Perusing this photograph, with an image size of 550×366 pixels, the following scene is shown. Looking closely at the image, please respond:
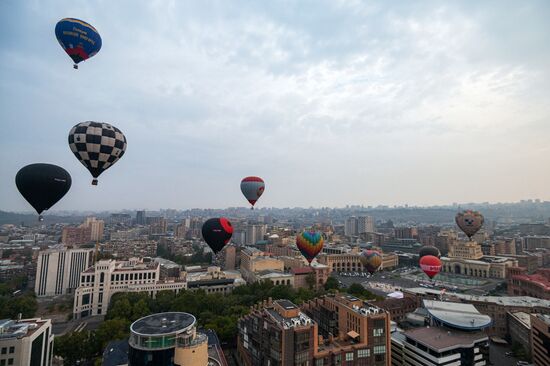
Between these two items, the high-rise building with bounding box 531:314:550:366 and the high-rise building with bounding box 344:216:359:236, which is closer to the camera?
the high-rise building with bounding box 531:314:550:366

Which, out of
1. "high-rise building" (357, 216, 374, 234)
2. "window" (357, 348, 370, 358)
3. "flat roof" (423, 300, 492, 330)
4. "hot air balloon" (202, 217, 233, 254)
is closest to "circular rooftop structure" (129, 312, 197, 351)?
"hot air balloon" (202, 217, 233, 254)

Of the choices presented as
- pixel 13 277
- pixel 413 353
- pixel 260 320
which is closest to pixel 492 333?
pixel 413 353

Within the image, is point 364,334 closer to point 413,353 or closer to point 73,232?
point 413,353

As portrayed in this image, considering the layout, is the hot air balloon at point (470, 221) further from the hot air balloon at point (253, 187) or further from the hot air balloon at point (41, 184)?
the hot air balloon at point (41, 184)

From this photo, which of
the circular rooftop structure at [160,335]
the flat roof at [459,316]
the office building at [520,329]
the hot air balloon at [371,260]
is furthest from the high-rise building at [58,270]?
the office building at [520,329]

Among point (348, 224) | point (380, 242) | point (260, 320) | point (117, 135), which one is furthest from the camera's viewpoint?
point (348, 224)

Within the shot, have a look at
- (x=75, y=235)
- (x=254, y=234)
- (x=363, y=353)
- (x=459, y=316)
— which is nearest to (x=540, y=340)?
(x=459, y=316)

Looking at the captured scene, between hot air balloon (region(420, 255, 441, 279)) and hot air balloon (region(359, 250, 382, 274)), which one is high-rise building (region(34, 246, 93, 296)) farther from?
hot air balloon (region(420, 255, 441, 279))
